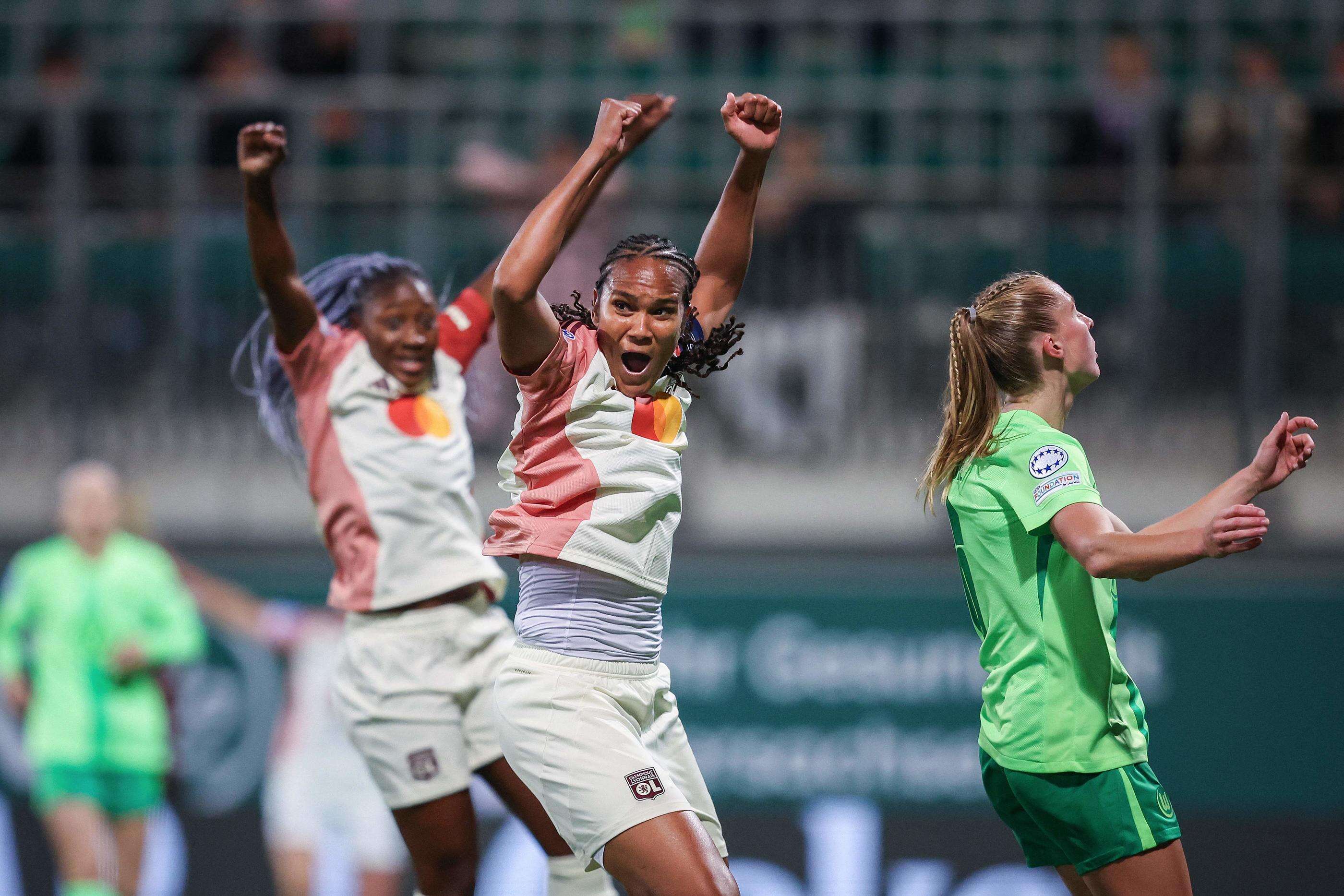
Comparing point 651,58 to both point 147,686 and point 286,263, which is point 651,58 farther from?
point 286,263

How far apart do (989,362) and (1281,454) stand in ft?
2.34

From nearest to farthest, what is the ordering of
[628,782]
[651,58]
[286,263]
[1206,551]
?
[1206,551]
[628,782]
[286,263]
[651,58]

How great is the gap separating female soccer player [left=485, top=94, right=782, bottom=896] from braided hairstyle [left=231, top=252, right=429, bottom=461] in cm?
101

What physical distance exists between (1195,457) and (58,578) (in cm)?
501

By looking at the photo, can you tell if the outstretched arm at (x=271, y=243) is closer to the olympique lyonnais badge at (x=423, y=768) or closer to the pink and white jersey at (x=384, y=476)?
the pink and white jersey at (x=384, y=476)

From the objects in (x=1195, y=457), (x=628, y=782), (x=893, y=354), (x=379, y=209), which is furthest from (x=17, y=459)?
(x=1195, y=457)

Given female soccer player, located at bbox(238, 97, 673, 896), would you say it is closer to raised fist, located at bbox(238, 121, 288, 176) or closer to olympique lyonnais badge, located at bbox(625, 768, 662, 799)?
raised fist, located at bbox(238, 121, 288, 176)

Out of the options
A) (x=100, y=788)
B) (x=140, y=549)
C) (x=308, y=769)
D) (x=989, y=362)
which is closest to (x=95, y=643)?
(x=140, y=549)

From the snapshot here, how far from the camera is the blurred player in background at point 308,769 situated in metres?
6.66

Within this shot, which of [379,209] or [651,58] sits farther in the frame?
[651,58]

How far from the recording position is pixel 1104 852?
3.14 metres

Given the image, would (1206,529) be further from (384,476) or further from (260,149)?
(260,149)

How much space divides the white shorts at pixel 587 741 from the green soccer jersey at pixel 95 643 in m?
3.77

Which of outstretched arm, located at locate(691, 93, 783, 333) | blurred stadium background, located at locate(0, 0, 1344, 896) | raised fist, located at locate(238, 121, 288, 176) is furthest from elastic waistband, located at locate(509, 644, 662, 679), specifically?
blurred stadium background, located at locate(0, 0, 1344, 896)
